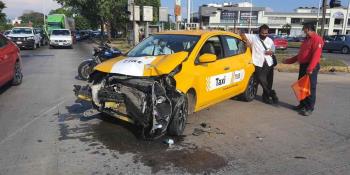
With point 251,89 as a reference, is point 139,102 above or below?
above

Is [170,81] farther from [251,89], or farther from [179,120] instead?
[251,89]

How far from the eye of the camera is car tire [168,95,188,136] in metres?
6.03

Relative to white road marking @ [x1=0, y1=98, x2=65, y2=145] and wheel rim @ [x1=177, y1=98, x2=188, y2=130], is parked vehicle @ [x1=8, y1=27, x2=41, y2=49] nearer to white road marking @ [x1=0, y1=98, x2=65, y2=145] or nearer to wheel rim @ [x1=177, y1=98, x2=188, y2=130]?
white road marking @ [x1=0, y1=98, x2=65, y2=145]

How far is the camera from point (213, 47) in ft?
24.8

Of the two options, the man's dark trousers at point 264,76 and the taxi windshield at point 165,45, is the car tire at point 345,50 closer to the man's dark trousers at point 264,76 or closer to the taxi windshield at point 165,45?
the man's dark trousers at point 264,76

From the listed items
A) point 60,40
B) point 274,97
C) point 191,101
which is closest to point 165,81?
point 191,101

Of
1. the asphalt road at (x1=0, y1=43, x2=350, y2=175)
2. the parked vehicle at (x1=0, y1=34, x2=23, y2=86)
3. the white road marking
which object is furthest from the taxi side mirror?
the parked vehicle at (x1=0, y1=34, x2=23, y2=86)

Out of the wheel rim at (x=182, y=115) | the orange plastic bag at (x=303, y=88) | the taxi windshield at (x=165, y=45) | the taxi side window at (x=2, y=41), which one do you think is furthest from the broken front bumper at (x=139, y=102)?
the taxi side window at (x=2, y=41)

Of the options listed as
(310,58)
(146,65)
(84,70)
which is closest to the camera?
(146,65)

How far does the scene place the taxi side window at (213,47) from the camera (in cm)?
719

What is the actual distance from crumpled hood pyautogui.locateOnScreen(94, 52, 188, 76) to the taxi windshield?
1.76ft

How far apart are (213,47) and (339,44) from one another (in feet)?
97.7

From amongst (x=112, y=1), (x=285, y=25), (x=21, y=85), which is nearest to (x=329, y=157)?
(x=21, y=85)

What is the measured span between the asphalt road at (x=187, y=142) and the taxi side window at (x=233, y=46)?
1.19m
